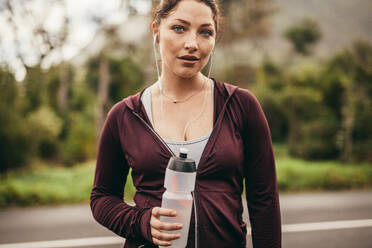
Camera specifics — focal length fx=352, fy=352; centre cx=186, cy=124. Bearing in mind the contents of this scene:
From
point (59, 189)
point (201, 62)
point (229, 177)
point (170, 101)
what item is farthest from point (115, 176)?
point (59, 189)

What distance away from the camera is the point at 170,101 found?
1.57 m

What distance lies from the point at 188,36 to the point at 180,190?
24.0 inches

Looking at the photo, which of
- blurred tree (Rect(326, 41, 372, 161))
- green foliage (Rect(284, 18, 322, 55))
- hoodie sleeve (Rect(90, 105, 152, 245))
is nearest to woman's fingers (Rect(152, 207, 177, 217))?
hoodie sleeve (Rect(90, 105, 152, 245))

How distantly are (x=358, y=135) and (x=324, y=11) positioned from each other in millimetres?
29973

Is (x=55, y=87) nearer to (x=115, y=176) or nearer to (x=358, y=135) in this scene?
(x=358, y=135)

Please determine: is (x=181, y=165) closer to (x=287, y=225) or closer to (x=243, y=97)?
(x=243, y=97)

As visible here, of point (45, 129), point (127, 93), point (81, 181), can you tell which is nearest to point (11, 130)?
point (45, 129)

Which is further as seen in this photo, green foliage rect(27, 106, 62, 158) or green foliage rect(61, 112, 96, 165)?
green foliage rect(61, 112, 96, 165)

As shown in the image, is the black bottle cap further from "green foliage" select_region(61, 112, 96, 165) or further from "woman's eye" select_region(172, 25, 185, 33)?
"green foliage" select_region(61, 112, 96, 165)

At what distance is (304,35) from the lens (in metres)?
14.5

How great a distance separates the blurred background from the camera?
766cm

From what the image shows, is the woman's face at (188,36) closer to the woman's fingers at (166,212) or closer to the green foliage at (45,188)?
the woman's fingers at (166,212)

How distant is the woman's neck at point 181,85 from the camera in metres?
1.57

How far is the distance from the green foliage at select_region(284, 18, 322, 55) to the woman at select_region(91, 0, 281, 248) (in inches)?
550
